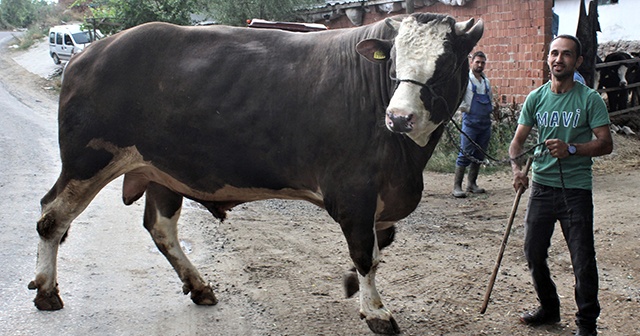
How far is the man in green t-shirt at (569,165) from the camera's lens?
4246 millimetres

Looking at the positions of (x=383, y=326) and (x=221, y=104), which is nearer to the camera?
(x=383, y=326)

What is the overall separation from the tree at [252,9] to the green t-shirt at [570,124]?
12.8 meters

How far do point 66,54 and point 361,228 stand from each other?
25265 mm

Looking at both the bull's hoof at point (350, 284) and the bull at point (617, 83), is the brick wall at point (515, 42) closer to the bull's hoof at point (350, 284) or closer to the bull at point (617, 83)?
the bull at point (617, 83)

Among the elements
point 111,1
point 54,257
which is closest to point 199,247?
point 54,257

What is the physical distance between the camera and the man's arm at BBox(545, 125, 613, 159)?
164 inches

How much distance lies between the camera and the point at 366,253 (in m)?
4.43

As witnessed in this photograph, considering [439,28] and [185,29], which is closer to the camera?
[439,28]

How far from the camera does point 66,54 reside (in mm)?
27156

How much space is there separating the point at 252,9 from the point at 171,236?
12170 mm

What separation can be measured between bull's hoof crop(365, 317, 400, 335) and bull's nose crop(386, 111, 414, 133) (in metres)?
1.32

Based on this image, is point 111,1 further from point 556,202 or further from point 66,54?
point 556,202

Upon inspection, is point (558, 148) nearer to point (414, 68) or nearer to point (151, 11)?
point (414, 68)

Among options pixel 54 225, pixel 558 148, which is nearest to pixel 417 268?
pixel 558 148
